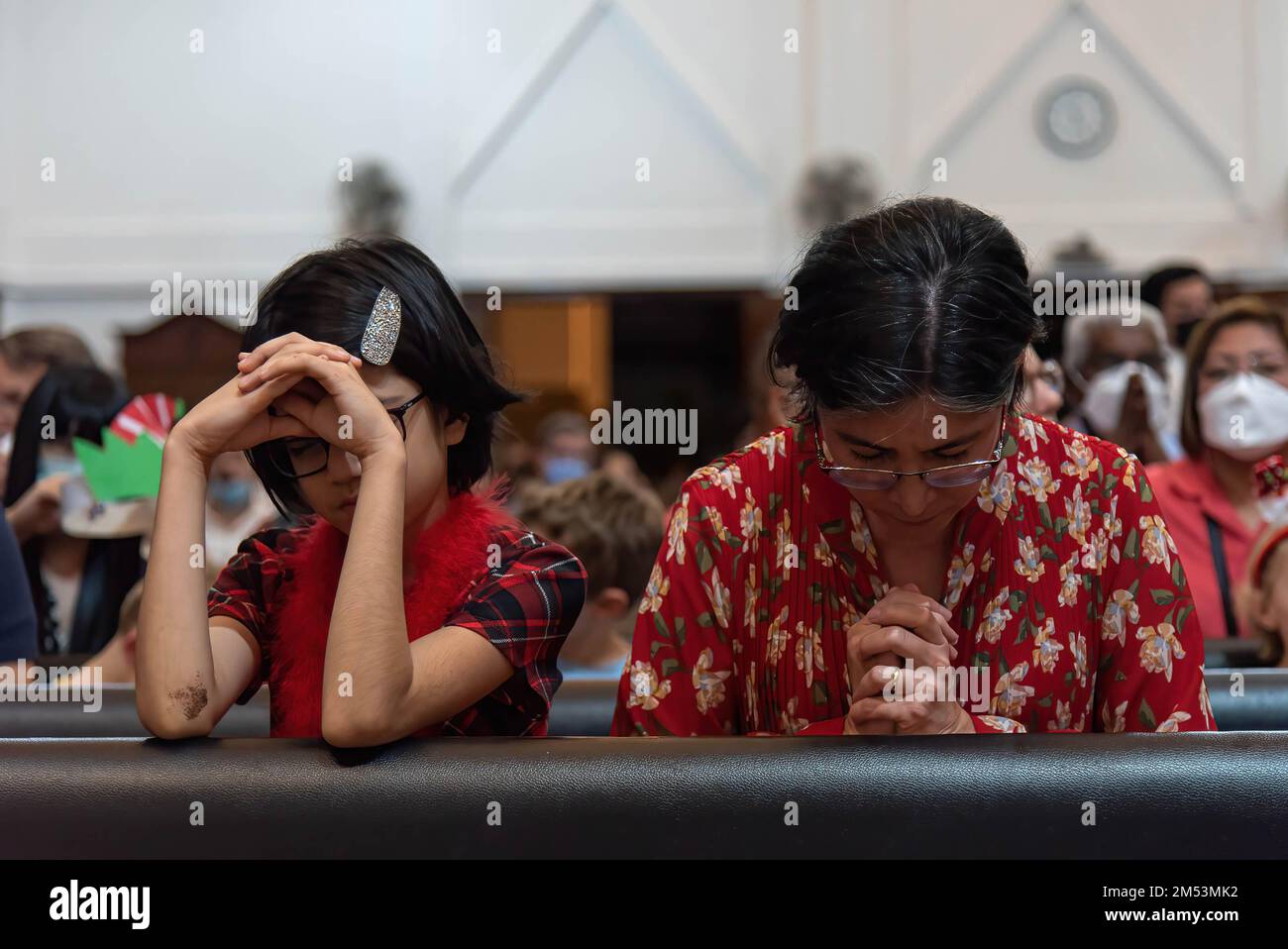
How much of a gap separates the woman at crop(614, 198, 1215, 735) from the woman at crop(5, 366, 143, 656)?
1810mm

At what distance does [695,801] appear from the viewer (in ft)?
3.46

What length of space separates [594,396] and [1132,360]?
15.0 feet

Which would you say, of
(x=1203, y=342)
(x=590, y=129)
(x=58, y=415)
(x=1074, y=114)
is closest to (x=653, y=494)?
(x=1203, y=342)

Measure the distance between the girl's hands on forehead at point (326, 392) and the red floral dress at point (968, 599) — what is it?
1.23ft

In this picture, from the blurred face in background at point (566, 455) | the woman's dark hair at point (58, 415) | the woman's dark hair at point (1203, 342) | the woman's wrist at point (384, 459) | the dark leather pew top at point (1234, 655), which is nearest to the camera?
the woman's wrist at point (384, 459)

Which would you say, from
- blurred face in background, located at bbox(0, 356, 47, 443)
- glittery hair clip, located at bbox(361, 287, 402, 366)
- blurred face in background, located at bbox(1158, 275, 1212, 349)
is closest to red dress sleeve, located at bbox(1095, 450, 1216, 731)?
glittery hair clip, located at bbox(361, 287, 402, 366)

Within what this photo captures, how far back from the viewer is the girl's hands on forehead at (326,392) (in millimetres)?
1324

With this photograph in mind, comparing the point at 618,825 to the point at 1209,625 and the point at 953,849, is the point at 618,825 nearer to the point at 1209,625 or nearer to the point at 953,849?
the point at 953,849

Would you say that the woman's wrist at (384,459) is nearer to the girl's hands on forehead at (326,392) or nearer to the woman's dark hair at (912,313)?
the girl's hands on forehead at (326,392)

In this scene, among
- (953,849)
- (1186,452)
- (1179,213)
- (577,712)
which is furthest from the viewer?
(1179,213)

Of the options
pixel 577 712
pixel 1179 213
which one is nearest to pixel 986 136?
pixel 1179 213

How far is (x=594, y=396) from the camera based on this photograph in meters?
7.40

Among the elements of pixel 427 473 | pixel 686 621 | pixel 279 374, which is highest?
pixel 279 374

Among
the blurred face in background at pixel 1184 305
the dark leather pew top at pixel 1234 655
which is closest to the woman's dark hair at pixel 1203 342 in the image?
the dark leather pew top at pixel 1234 655
